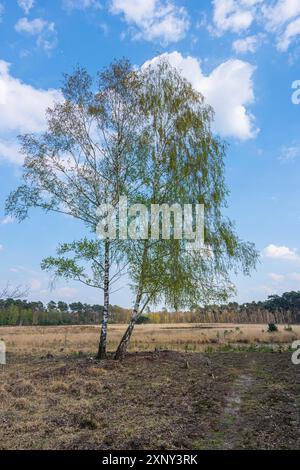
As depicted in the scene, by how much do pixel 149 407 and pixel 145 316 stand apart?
127 metres

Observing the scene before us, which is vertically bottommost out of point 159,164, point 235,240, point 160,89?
point 235,240

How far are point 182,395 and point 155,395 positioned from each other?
0.82 meters

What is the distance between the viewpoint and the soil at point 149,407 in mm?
7469

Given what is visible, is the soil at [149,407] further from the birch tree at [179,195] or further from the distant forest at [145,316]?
the distant forest at [145,316]

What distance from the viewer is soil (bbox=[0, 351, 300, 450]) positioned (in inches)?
294

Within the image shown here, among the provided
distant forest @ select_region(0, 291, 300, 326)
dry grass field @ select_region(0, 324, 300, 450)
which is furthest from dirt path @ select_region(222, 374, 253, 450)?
distant forest @ select_region(0, 291, 300, 326)

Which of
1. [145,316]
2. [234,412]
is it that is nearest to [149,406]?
[234,412]

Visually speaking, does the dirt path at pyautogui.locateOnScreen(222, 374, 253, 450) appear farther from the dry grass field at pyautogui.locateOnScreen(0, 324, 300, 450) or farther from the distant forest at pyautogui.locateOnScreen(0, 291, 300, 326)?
the distant forest at pyautogui.locateOnScreen(0, 291, 300, 326)

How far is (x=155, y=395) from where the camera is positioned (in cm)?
1141

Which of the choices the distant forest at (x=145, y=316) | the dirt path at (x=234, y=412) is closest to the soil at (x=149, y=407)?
the dirt path at (x=234, y=412)

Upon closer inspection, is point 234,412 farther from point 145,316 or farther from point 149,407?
point 145,316

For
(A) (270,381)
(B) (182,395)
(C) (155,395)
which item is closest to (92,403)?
(C) (155,395)
